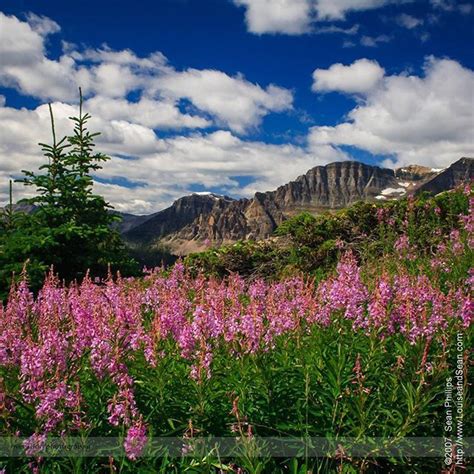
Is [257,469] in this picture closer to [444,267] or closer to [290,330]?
[290,330]

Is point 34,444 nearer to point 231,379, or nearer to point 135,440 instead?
point 135,440

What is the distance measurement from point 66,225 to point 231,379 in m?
11.8

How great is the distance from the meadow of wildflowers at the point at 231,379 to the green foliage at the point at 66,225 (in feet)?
31.4

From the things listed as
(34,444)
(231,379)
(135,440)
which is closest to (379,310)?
(231,379)

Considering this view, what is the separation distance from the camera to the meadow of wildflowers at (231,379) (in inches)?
132

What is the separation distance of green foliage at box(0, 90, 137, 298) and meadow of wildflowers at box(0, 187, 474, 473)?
9.56 metres

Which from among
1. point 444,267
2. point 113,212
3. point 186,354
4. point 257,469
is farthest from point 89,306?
point 113,212

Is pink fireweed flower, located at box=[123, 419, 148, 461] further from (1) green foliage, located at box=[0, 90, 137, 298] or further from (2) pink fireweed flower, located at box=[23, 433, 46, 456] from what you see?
(1) green foliage, located at box=[0, 90, 137, 298]

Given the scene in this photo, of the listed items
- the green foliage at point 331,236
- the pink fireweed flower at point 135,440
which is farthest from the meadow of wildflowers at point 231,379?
the green foliage at point 331,236

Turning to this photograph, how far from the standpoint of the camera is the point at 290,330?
4992 millimetres

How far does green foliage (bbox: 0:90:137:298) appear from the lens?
14000 millimetres

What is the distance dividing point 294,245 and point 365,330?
987 cm

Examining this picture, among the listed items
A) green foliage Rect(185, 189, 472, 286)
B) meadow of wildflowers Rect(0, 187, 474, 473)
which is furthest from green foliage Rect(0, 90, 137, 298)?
meadow of wildflowers Rect(0, 187, 474, 473)

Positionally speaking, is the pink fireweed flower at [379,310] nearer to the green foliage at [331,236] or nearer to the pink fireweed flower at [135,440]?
the pink fireweed flower at [135,440]
